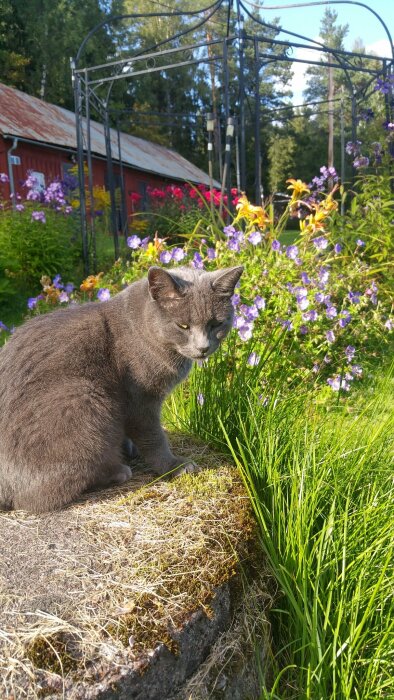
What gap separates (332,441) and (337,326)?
6.54 feet

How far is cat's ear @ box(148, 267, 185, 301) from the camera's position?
7.47 feet

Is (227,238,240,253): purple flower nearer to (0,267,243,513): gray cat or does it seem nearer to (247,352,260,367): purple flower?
(247,352,260,367): purple flower

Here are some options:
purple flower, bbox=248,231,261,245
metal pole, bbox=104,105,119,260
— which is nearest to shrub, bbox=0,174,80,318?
metal pole, bbox=104,105,119,260

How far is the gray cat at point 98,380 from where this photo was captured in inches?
85.6

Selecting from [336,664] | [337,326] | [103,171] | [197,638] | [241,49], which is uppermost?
[103,171]

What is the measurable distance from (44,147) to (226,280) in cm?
1690

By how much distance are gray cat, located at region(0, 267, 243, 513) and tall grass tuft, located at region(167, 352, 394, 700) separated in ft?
1.18

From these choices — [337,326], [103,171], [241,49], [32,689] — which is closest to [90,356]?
[32,689]

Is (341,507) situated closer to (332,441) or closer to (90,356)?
(332,441)

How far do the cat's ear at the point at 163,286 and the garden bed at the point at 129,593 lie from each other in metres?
0.74

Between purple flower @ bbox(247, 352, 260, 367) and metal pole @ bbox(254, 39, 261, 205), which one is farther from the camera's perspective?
metal pole @ bbox(254, 39, 261, 205)

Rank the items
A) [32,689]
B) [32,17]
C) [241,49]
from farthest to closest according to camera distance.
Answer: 1. [32,17]
2. [241,49]
3. [32,689]

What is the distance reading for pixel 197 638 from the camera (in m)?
1.70

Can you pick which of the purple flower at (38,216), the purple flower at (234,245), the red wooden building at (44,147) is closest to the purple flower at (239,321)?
the purple flower at (234,245)
